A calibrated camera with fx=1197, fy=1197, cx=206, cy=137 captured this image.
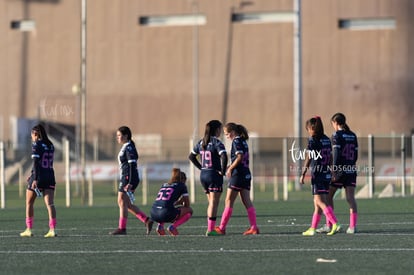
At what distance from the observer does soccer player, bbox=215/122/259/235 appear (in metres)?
19.3

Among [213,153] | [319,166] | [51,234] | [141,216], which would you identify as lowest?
[51,234]

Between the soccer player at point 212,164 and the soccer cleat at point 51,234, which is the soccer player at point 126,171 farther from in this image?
the soccer player at point 212,164

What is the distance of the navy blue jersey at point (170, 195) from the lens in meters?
19.6

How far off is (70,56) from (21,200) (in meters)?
31.4

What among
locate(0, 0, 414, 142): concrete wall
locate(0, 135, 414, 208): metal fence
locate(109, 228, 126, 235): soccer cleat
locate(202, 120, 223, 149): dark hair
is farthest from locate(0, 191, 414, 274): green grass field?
locate(0, 0, 414, 142): concrete wall

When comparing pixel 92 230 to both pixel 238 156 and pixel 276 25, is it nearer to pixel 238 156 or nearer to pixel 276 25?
pixel 238 156

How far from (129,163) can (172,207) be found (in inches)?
41.0

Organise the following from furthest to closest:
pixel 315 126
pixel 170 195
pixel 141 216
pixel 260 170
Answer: pixel 260 170, pixel 141 216, pixel 170 195, pixel 315 126

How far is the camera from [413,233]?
1934 centimetres

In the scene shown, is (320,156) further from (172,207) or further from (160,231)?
(160,231)

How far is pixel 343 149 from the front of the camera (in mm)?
19703

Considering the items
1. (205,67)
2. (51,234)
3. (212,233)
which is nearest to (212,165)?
(212,233)

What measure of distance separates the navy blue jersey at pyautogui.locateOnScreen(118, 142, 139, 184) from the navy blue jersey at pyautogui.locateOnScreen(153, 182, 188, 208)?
1.70 ft

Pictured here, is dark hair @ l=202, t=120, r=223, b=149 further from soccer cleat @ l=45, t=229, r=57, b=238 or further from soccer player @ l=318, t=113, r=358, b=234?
soccer cleat @ l=45, t=229, r=57, b=238
